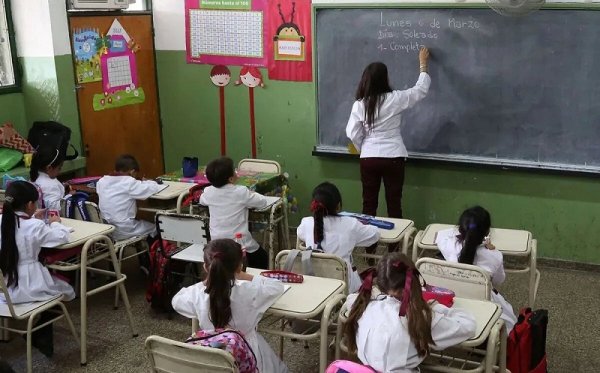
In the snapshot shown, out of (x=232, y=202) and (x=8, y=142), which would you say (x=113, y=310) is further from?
(x=8, y=142)

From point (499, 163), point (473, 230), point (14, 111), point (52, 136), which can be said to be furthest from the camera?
point (14, 111)

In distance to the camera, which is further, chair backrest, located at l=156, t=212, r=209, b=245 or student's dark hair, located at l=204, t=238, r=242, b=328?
chair backrest, located at l=156, t=212, r=209, b=245

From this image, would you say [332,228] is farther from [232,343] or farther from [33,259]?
[33,259]

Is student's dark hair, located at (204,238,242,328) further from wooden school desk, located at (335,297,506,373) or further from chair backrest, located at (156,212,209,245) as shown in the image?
chair backrest, located at (156,212,209,245)

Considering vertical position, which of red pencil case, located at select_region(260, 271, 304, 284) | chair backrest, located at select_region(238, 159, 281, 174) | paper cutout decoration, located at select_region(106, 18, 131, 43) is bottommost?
red pencil case, located at select_region(260, 271, 304, 284)

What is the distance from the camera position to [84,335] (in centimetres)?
345

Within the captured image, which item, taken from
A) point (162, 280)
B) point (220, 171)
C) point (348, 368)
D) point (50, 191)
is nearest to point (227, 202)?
point (220, 171)

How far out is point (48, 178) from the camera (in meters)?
4.16

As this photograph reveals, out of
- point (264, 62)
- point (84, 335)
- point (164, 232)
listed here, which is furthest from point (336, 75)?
point (84, 335)

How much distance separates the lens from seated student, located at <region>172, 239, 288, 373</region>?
2.44m

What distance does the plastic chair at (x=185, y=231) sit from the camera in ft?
12.0

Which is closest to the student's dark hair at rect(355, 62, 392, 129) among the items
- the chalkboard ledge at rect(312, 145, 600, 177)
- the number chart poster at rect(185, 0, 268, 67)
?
the chalkboard ledge at rect(312, 145, 600, 177)

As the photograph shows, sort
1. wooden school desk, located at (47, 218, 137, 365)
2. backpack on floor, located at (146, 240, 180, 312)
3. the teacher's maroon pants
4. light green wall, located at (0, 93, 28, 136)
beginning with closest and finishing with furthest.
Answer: wooden school desk, located at (47, 218, 137, 365), backpack on floor, located at (146, 240, 180, 312), the teacher's maroon pants, light green wall, located at (0, 93, 28, 136)

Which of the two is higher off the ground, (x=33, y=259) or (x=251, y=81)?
Answer: (x=251, y=81)
